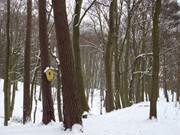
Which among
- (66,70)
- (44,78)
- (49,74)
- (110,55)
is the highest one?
(110,55)

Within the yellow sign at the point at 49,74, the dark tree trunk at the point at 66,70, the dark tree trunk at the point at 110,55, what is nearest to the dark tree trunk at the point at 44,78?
the yellow sign at the point at 49,74

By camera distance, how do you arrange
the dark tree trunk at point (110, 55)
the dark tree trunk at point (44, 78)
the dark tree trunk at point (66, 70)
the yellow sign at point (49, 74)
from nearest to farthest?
1. the dark tree trunk at point (66, 70)
2. the yellow sign at point (49, 74)
3. the dark tree trunk at point (44, 78)
4. the dark tree trunk at point (110, 55)

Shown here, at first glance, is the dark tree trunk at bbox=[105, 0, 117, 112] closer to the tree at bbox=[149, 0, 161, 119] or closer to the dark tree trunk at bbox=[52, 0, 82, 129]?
the tree at bbox=[149, 0, 161, 119]

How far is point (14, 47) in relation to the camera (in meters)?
33.2

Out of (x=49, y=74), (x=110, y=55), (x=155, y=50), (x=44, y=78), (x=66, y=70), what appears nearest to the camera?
(x=66, y=70)

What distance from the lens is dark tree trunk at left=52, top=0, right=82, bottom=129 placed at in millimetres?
11867

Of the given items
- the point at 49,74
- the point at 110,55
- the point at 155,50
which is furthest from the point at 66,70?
the point at 110,55

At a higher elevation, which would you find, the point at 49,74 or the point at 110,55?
the point at 110,55

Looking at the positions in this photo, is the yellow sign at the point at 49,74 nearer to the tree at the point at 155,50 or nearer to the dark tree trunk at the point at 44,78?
the dark tree trunk at the point at 44,78

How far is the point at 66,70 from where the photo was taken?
468 inches

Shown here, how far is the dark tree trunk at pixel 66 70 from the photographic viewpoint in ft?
38.9

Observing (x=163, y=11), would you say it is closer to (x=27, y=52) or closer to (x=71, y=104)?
(x=27, y=52)

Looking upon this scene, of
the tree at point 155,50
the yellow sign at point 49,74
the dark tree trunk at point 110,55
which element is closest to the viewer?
the yellow sign at point 49,74

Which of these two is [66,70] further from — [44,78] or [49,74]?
[44,78]
